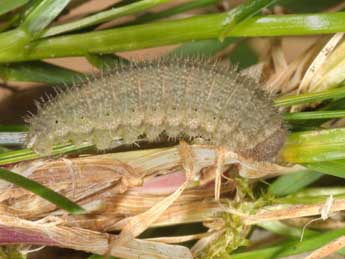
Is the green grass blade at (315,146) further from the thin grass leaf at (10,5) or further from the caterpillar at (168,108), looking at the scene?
the thin grass leaf at (10,5)

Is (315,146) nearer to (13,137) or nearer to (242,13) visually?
(242,13)

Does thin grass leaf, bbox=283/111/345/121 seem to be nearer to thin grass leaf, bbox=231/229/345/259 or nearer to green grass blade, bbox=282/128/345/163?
green grass blade, bbox=282/128/345/163

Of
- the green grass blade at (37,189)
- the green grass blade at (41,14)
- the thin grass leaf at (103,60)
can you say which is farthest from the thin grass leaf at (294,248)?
the green grass blade at (41,14)

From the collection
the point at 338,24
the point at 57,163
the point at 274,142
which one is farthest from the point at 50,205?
the point at 338,24

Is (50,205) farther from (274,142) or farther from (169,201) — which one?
(274,142)

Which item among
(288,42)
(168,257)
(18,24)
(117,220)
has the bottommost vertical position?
(168,257)

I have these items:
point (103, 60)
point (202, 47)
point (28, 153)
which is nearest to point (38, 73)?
point (103, 60)
